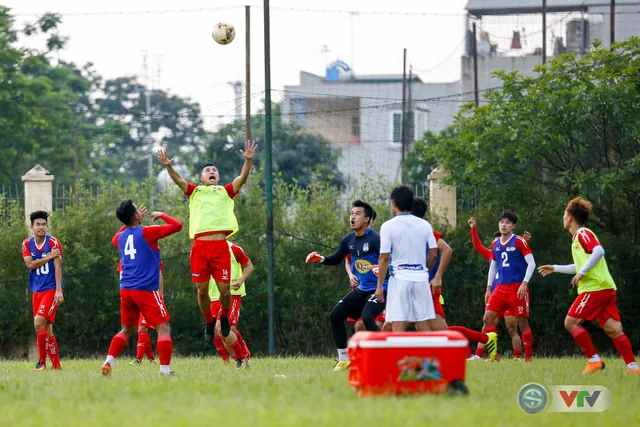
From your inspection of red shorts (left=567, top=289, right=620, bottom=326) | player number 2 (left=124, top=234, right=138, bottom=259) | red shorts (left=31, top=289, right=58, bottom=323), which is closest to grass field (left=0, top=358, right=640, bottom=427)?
red shorts (left=567, top=289, right=620, bottom=326)

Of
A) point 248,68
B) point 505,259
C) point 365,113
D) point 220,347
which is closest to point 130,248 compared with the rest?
point 220,347

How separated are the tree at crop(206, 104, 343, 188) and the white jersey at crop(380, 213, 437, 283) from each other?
30.0m

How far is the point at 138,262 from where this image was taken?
959cm

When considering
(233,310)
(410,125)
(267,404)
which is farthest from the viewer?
(410,125)

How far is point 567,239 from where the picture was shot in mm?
18484

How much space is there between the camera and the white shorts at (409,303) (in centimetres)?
881

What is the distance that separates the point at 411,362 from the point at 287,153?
112 feet

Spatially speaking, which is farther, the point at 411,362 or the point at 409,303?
the point at 409,303

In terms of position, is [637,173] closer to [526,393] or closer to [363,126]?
[526,393]

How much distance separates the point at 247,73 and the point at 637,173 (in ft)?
26.2

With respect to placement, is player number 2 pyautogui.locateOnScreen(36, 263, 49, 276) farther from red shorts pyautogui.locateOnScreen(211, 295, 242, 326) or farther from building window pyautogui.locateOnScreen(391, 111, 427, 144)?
building window pyautogui.locateOnScreen(391, 111, 427, 144)

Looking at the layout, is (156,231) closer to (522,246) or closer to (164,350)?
(164,350)

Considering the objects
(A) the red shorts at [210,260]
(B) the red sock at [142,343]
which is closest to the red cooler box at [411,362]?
(A) the red shorts at [210,260]

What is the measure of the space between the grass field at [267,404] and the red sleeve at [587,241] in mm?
1472
